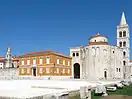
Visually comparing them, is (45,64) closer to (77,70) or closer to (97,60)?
(77,70)

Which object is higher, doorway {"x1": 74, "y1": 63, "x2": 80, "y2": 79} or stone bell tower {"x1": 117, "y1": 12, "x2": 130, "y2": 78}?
stone bell tower {"x1": 117, "y1": 12, "x2": 130, "y2": 78}

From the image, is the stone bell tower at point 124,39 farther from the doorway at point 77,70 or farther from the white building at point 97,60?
the doorway at point 77,70

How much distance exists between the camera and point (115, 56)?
172ft

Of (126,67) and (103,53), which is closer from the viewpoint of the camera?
(103,53)

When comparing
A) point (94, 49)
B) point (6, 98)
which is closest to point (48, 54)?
point (94, 49)

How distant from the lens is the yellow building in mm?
48156

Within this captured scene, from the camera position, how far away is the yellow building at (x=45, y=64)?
48156 mm

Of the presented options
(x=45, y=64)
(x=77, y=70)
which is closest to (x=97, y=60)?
(x=77, y=70)

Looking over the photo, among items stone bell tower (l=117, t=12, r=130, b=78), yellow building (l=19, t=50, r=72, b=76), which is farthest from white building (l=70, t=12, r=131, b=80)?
stone bell tower (l=117, t=12, r=130, b=78)

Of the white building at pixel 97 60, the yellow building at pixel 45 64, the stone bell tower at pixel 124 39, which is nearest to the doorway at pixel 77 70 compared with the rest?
the white building at pixel 97 60

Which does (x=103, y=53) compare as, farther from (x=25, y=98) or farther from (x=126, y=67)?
(x=25, y=98)

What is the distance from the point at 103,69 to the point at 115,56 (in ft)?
18.6

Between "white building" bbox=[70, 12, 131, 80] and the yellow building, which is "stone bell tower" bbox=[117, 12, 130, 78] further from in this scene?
the yellow building

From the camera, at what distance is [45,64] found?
161 ft
